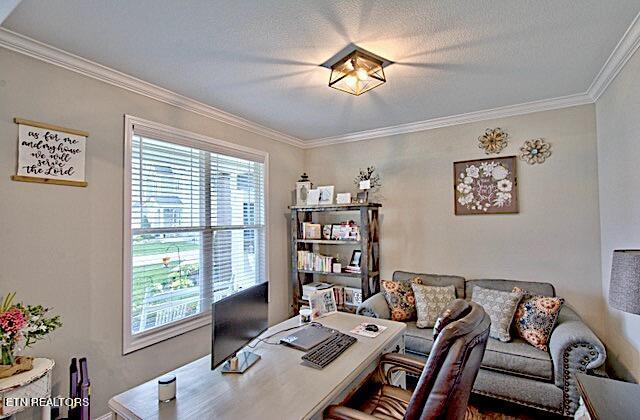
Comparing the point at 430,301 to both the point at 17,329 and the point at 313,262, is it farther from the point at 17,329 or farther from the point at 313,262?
the point at 17,329

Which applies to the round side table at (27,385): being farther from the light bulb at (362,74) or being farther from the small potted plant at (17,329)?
the light bulb at (362,74)

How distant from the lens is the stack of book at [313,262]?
382 cm

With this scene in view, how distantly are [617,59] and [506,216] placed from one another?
59.2 inches

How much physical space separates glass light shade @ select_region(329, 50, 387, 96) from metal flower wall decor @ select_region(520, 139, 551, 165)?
1730 millimetres

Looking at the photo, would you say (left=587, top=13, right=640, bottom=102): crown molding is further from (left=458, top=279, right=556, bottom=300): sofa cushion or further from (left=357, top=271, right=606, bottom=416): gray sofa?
(left=357, top=271, right=606, bottom=416): gray sofa

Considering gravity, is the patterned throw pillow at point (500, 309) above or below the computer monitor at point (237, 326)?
below

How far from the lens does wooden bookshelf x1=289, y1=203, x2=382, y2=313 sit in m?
3.54

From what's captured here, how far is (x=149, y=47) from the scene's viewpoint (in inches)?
77.1

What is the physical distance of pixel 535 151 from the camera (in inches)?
119

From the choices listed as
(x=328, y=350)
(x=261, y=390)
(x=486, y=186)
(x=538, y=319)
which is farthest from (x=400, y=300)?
(x=261, y=390)

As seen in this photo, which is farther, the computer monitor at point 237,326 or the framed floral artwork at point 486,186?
the framed floral artwork at point 486,186

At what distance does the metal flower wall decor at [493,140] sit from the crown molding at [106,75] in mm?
2477

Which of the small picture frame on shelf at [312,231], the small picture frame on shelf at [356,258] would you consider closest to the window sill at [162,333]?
the small picture frame on shelf at [312,231]

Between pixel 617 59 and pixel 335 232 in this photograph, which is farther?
pixel 335 232
